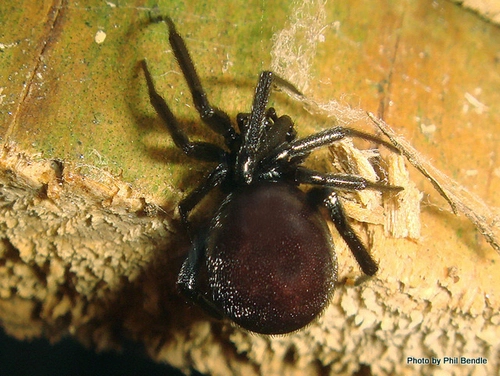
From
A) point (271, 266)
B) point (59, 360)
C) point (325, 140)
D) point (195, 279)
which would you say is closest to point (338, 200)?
point (325, 140)

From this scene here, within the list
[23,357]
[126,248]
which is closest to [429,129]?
[126,248]

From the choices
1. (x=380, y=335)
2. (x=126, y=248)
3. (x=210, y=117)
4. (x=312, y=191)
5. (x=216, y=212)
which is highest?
(x=210, y=117)

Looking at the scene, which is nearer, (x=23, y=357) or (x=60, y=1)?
(x=60, y=1)

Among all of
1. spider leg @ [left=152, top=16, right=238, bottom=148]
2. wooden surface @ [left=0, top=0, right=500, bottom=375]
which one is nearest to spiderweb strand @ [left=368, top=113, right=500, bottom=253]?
wooden surface @ [left=0, top=0, right=500, bottom=375]

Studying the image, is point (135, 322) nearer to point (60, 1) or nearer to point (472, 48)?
point (60, 1)

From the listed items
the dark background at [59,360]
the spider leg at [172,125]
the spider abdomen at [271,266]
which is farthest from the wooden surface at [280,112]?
the dark background at [59,360]

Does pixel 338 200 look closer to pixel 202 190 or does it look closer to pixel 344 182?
pixel 344 182

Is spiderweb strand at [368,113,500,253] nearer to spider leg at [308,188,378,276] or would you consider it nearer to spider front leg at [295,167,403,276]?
spider front leg at [295,167,403,276]
